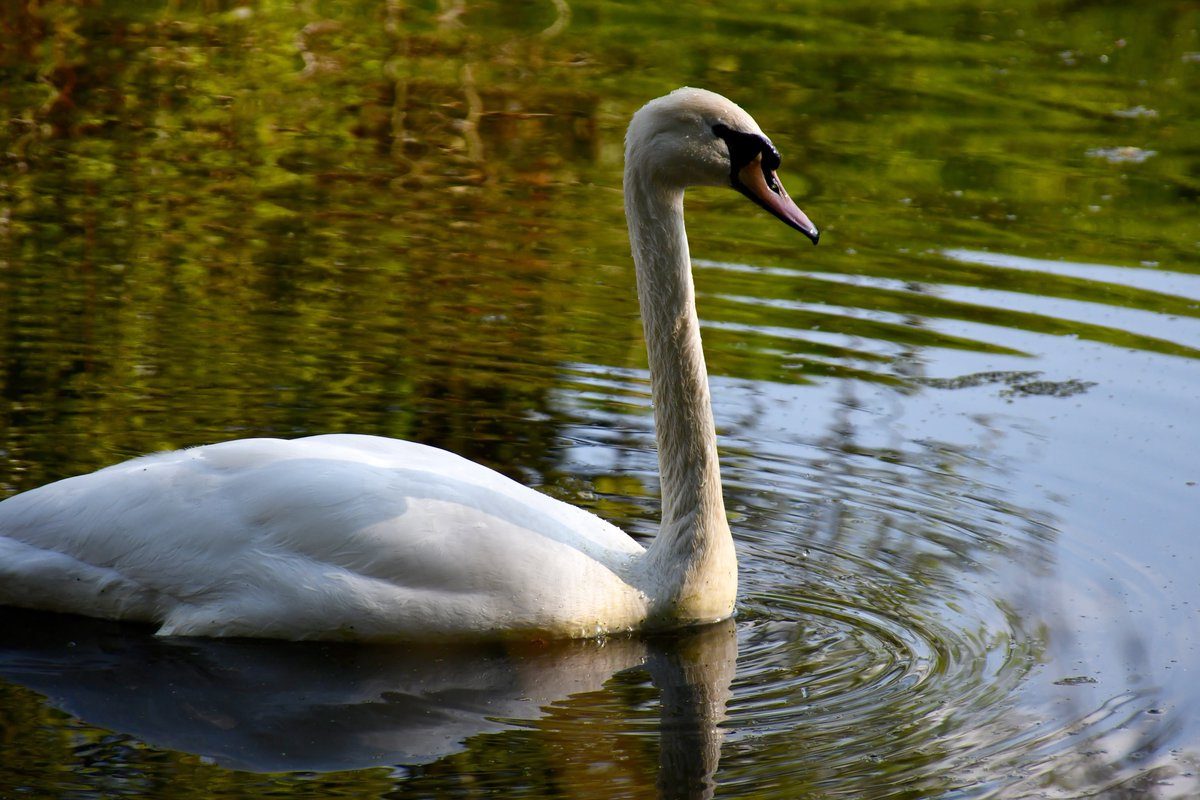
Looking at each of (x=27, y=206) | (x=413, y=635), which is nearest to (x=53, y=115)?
(x=27, y=206)

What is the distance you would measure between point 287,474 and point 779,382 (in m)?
3.59

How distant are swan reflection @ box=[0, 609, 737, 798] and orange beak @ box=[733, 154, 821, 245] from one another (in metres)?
1.46

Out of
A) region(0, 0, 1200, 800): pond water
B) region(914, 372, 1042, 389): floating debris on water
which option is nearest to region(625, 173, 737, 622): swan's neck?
region(0, 0, 1200, 800): pond water

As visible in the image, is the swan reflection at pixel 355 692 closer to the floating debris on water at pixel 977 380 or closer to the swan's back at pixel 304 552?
the swan's back at pixel 304 552

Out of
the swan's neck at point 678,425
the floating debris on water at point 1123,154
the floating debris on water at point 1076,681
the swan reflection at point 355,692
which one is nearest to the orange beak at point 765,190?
the swan's neck at point 678,425

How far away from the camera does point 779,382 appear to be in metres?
9.09

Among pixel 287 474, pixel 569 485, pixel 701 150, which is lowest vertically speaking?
pixel 569 485

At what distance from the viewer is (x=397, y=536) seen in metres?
5.90

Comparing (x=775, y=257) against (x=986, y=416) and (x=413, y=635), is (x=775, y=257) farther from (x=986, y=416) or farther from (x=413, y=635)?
(x=413, y=635)

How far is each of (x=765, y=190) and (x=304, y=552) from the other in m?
1.98

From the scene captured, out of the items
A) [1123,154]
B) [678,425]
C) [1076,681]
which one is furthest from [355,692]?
[1123,154]

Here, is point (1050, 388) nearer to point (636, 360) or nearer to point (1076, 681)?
point (636, 360)

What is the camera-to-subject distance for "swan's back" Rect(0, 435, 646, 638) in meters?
5.92

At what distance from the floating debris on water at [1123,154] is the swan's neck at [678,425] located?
27.2 feet
